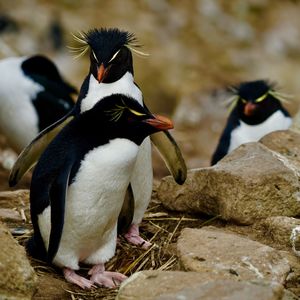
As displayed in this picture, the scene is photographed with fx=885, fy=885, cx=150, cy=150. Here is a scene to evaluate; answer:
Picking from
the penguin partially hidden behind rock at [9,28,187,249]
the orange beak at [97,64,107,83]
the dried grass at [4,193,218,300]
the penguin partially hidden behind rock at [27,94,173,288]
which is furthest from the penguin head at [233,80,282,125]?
the penguin partially hidden behind rock at [27,94,173,288]

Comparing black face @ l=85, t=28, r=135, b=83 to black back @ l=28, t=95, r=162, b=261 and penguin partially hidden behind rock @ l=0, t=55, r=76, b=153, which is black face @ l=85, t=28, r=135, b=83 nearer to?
black back @ l=28, t=95, r=162, b=261

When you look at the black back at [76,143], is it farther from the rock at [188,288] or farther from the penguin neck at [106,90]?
the rock at [188,288]

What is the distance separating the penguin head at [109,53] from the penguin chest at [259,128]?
2.72m

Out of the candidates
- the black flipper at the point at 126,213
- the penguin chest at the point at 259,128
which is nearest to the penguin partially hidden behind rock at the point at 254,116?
the penguin chest at the point at 259,128

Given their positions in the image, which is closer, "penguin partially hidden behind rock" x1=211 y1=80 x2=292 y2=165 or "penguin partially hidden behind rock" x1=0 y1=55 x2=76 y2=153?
"penguin partially hidden behind rock" x1=211 y1=80 x2=292 y2=165

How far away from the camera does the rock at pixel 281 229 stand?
131 inches

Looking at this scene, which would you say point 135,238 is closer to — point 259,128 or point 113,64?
point 113,64

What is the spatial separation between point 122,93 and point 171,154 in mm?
516

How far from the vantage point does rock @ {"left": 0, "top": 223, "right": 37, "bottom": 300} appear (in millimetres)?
2664

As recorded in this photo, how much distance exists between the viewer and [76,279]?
10.8 feet

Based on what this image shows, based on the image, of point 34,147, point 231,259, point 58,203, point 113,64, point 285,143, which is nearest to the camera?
point 231,259

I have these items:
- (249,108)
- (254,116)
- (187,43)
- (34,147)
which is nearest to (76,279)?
(34,147)

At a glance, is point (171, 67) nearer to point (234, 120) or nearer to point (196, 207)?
point (234, 120)

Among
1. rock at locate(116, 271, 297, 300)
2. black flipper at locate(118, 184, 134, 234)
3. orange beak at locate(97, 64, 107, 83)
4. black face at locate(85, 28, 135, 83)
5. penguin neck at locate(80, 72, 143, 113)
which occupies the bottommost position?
black flipper at locate(118, 184, 134, 234)
